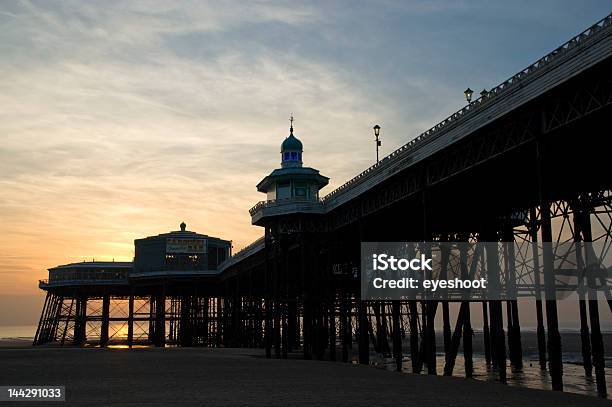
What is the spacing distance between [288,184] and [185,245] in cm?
4362

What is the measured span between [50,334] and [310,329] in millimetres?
77185

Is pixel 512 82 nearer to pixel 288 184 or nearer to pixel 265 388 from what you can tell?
pixel 265 388

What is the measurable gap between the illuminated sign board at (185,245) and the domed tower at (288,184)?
127ft

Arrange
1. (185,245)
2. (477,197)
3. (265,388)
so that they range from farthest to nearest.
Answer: (185,245), (477,197), (265,388)

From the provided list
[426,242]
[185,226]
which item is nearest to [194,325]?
[185,226]

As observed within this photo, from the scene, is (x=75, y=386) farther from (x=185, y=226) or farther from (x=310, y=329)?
(x=185, y=226)

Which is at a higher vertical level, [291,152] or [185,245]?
[291,152]

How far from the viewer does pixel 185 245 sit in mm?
106188

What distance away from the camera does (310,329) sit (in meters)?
63.1

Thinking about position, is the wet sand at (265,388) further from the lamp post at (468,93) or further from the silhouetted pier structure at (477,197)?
the lamp post at (468,93)

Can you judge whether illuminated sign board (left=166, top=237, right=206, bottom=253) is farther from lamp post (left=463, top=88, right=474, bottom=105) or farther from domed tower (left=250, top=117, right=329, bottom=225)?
lamp post (left=463, top=88, right=474, bottom=105)

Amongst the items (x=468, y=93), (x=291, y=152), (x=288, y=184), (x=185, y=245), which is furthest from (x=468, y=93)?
(x=185, y=245)

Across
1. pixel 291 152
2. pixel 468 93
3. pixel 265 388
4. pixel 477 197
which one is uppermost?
pixel 291 152

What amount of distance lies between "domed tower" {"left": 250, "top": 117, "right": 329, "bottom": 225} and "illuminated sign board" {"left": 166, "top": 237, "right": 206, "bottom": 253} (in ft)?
127
